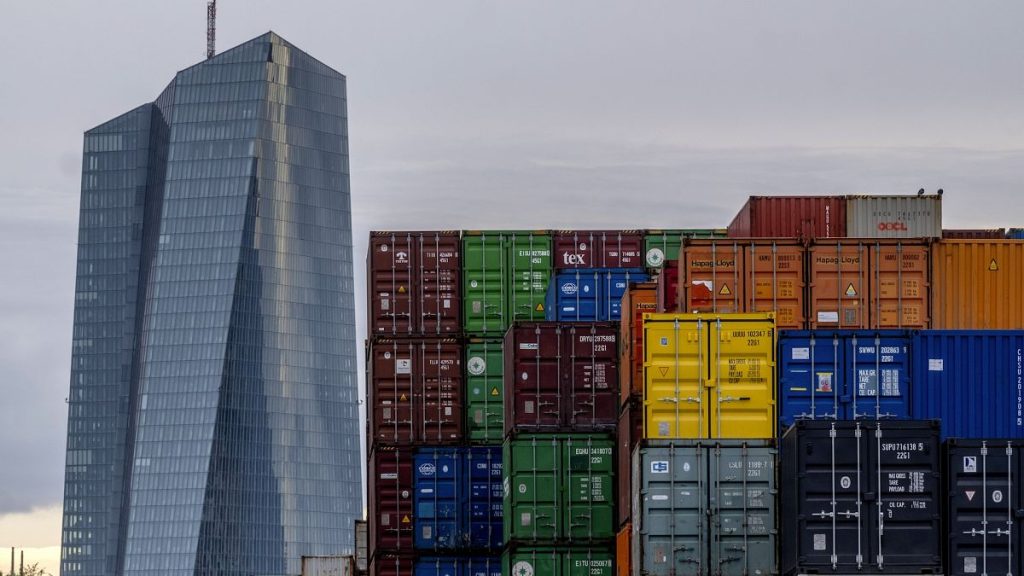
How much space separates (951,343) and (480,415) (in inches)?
845

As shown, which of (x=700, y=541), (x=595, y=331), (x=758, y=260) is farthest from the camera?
(x=595, y=331)

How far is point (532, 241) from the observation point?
68625mm

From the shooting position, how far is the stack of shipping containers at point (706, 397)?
42.2 meters

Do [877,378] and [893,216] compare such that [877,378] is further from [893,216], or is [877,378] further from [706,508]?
[893,216]

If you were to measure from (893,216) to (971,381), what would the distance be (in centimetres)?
944

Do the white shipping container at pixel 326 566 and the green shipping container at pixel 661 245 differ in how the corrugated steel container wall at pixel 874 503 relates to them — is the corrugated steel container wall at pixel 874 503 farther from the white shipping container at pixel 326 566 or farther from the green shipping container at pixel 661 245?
the white shipping container at pixel 326 566

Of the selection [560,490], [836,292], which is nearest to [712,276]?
[836,292]

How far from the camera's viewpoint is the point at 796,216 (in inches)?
2244

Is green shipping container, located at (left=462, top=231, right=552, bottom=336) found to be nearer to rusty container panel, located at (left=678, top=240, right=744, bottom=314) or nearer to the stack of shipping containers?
the stack of shipping containers

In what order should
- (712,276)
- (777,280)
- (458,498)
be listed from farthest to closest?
(458,498), (777,280), (712,276)

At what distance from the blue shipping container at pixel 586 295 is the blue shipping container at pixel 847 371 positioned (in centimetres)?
1615

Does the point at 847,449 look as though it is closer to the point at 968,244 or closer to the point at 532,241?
the point at 968,244

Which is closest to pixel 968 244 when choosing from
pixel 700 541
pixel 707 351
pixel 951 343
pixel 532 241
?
pixel 951 343

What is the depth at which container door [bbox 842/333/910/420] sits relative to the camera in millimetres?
48750
